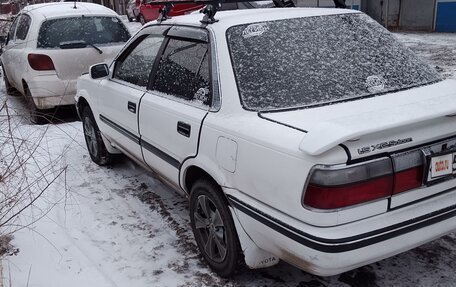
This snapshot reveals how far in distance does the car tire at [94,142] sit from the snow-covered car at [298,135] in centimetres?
129

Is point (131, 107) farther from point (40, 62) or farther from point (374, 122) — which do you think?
point (40, 62)

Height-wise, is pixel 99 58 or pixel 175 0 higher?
pixel 175 0

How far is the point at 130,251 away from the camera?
350 centimetres

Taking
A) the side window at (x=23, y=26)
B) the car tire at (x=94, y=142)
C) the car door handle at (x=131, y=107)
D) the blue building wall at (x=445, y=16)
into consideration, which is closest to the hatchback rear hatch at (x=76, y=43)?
the side window at (x=23, y=26)

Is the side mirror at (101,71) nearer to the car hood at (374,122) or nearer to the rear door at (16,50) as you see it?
the car hood at (374,122)

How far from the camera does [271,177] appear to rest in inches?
95.7

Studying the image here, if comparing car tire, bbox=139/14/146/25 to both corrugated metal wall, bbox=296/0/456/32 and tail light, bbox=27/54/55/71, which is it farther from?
tail light, bbox=27/54/55/71

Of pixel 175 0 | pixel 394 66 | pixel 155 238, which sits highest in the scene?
pixel 175 0

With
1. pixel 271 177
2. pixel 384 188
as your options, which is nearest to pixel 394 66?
pixel 384 188

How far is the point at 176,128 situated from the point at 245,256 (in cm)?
103

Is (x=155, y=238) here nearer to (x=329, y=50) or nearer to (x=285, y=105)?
(x=285, y=105)

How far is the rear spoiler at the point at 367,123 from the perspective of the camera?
2.15 metres

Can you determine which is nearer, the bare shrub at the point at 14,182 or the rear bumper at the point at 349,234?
the rear bumper at the point at 349,234

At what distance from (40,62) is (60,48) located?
13.4 inches
